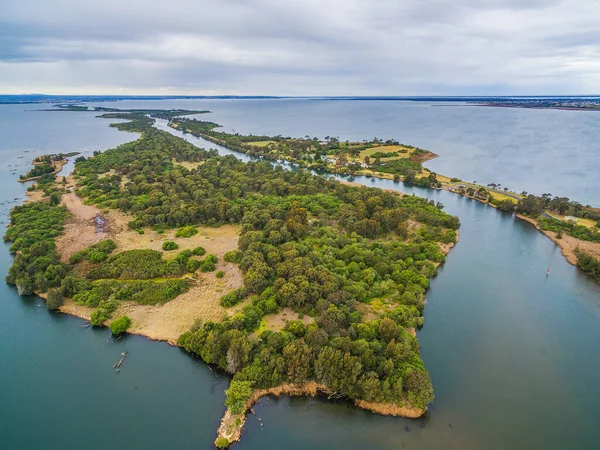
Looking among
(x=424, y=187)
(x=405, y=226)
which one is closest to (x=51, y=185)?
(x=405, y=226)

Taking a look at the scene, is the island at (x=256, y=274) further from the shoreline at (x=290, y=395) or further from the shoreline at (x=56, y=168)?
the shoreline at (x=56, y=168)

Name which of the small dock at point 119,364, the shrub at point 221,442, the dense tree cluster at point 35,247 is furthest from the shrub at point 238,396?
the dense tree cluster at point 35,247

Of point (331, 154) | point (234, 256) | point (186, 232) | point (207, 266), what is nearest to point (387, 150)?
point (331, 154)

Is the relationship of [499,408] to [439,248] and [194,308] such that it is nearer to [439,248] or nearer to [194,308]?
[439,248]

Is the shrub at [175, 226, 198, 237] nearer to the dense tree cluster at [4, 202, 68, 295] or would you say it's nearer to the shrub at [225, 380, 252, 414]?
the dense tree cluster at [4, 202, 68, 295]

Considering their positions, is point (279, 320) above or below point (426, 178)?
below

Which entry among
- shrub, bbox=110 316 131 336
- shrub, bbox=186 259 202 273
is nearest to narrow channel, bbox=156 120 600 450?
shrub, bbox=110 316 131 336

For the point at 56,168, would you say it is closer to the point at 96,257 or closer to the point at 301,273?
the point at 96,257
